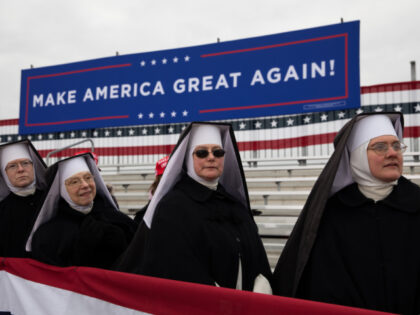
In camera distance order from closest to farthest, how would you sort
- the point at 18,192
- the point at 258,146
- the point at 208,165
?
the point at 208,165
the point at 18,192
the point at 258,146

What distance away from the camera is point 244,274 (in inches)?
98.7

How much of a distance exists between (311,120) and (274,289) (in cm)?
653

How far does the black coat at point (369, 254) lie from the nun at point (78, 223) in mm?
1486

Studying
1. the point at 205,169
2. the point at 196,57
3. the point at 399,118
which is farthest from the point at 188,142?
the point at 196,57

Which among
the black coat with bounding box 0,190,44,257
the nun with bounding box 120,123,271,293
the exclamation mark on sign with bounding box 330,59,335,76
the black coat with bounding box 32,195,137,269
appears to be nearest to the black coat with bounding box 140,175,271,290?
the nun with bounding box 120,123,271,293

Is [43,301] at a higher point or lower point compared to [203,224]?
lower

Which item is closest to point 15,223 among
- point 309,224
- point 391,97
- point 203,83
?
point 309,224

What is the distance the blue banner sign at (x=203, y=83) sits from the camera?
23.9 feet

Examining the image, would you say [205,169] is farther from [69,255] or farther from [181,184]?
[69,255]

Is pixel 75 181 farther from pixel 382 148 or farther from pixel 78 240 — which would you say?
pixel 382 148

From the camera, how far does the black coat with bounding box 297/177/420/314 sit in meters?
2.04

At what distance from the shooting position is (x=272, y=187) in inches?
343

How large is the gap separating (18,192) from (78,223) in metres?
0.89

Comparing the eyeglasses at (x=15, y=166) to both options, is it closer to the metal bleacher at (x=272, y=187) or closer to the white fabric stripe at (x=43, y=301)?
the white fabric stripe at (x=43, y=301)
